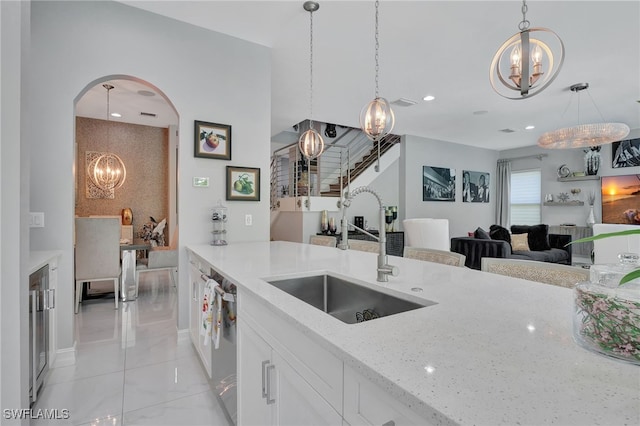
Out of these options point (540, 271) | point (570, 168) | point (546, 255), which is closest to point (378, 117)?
point (540, 271)

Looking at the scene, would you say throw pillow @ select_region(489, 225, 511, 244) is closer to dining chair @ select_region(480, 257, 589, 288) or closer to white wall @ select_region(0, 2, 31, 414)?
dining chair @ select_region(480, 257, 589, 288)

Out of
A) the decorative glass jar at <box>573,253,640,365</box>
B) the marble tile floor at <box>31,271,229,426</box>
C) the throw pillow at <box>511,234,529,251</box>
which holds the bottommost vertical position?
the marble tile floor at <box>31,271,229,426</box>

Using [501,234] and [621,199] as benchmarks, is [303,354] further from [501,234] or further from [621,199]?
[621,199]

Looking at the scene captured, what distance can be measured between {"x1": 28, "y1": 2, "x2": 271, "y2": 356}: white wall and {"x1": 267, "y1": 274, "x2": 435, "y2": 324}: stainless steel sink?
70.2 inches

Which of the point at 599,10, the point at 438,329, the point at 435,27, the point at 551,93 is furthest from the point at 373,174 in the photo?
the point at 438,329

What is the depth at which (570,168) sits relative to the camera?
7.72m

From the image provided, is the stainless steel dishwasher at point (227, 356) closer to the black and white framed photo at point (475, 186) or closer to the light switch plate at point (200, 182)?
the light switch plate at point (200, 182)

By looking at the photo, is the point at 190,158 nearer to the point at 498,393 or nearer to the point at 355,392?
the point at 355,392

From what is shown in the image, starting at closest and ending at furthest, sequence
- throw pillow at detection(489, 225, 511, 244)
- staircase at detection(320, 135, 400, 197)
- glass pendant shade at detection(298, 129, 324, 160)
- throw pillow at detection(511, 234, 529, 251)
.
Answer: glass pendant shade at detection(298, 129, 324, 160), throw pillow at detection(489, 225, 511, 244), throw pillow at detection(511, 234, 529, 251), staircase at detection(320, 135, 400, 197)

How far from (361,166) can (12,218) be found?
6461 millimetres

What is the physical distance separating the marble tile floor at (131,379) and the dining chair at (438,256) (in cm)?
164

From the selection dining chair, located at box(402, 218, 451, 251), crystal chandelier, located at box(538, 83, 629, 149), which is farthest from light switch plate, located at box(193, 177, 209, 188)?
crystal chandelier, located at box(538, 83, 629, 149)

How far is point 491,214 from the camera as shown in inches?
355

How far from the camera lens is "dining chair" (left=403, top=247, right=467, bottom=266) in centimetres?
202
